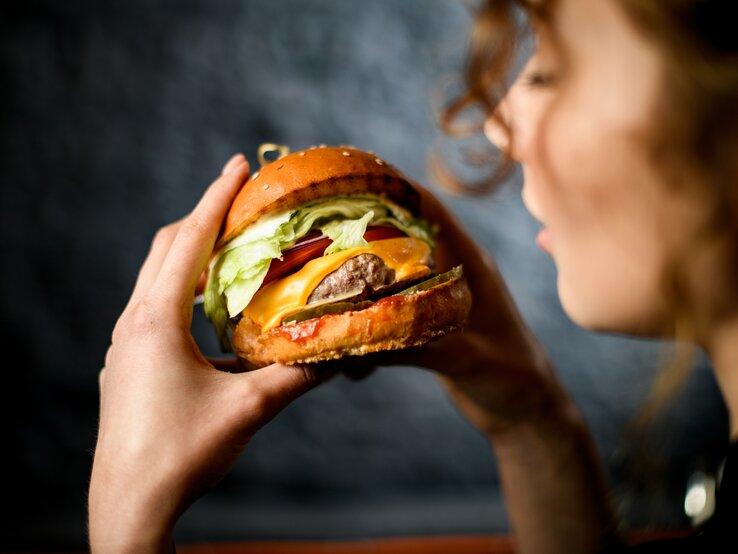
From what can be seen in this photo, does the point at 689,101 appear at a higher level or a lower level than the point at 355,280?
higher

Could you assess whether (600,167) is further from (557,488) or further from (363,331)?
(557,488)

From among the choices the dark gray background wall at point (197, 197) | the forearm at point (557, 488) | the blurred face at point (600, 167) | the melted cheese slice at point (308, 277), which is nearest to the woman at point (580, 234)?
the blurred face at point (600, 167)

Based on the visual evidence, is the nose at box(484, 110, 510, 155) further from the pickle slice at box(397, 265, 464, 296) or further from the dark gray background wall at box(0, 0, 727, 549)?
the dark gray background wall at box(0, 0, 727, 549)

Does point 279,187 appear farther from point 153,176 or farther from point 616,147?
point 153,176

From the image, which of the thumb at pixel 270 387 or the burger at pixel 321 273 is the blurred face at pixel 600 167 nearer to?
the burger at pixel 321 273

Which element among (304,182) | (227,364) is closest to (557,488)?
(227,364)
